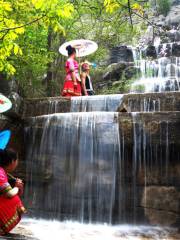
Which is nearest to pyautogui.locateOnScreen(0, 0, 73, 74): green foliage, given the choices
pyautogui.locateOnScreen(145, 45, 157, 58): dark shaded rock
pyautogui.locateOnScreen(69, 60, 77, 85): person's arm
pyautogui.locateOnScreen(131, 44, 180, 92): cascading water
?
pyautogui.locateOnScreen(69, 60, 77, 85): person's arm

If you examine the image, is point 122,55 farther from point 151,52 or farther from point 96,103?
point 96,103

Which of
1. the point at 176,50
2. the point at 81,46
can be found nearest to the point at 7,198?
the point at 81,46

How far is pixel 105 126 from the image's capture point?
748cm

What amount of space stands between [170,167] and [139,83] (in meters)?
6.68

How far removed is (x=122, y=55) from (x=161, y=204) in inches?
477

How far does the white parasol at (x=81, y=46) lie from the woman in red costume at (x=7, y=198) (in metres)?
6.28

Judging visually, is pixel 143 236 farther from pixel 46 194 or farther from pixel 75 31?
pixel 75 31

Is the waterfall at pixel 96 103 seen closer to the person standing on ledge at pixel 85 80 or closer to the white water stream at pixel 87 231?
the person standing on ledge at pixel 85 80

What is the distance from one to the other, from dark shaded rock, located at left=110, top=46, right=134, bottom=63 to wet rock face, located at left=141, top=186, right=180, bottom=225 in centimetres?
1175

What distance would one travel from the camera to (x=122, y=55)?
1825 cm

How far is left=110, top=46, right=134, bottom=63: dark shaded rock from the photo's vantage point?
59.5 ft

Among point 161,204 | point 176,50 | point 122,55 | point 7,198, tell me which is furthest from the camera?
point 122,55

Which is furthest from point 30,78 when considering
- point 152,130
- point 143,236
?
point 143,236

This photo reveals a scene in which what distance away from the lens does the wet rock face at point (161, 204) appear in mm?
6859
